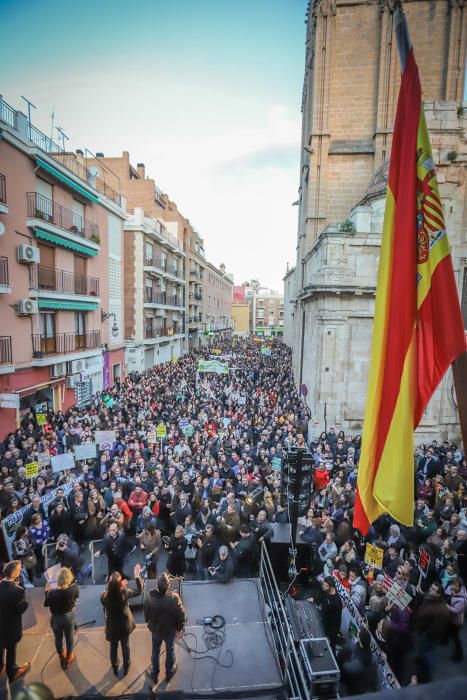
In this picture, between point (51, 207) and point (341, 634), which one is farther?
point (51, 207)

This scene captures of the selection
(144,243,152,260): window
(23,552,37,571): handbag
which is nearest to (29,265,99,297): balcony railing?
(144,243,152,260): window

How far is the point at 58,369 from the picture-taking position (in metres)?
18.3

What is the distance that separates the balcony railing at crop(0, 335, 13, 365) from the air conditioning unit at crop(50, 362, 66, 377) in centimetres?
313

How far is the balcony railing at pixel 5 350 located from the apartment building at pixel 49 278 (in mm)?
38

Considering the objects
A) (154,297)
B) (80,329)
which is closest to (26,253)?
(80,329)

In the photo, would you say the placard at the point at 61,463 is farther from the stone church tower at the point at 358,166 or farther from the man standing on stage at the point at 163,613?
the stone church tower at the point at 358,166

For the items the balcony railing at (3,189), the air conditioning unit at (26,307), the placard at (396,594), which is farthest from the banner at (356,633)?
the balcony railing at (3,189)

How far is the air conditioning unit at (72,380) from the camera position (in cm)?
1920

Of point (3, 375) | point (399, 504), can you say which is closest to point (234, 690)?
point (399, 504)

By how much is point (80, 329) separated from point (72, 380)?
314 centimetres

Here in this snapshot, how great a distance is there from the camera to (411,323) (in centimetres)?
296

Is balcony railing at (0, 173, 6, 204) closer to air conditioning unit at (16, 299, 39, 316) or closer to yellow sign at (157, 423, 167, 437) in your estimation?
air conditioning unit at (16, 299, 39, 316)

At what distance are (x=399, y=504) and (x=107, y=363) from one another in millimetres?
23133

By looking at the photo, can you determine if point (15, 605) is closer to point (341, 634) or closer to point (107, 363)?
point (341, 634)
